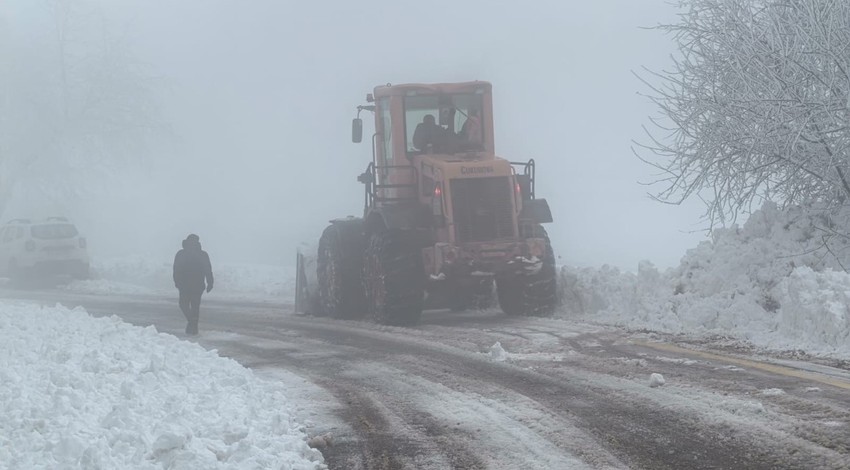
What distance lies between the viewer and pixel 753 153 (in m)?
12.9

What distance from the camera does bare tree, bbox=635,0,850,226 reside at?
468 inches

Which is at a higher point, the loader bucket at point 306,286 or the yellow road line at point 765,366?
the loader bucket at point 306,286

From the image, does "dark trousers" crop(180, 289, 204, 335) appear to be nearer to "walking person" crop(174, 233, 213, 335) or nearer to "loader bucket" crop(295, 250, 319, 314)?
"walking person" crop(174, 233, 213, 335)

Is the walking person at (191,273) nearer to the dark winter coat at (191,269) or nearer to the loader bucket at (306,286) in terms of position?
the dark winter coat at (191,269)

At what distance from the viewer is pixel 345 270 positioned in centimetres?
1520

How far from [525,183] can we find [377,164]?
2.58 metres

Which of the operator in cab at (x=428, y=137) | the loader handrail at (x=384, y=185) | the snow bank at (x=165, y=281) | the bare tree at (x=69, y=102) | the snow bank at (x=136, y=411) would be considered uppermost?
the bare tree at (x=69, y=102)

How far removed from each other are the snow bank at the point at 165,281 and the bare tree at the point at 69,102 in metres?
8.24

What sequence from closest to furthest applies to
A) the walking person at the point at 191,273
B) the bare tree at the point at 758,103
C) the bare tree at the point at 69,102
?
the bare tree at the point at 758,103 → the walking person at the point at 191,273 → the bare tree at the point at 69,102

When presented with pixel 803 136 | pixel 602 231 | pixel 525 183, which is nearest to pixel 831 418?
pixel 803 136

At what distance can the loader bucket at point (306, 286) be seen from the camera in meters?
16.8

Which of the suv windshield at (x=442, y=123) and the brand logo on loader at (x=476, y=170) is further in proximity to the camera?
the suv windshield at (x=442, y=123)

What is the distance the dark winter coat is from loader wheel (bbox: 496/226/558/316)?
444cm

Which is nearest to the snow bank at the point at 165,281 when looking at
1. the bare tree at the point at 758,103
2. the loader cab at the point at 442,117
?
the loader cab at the point at 442,117
